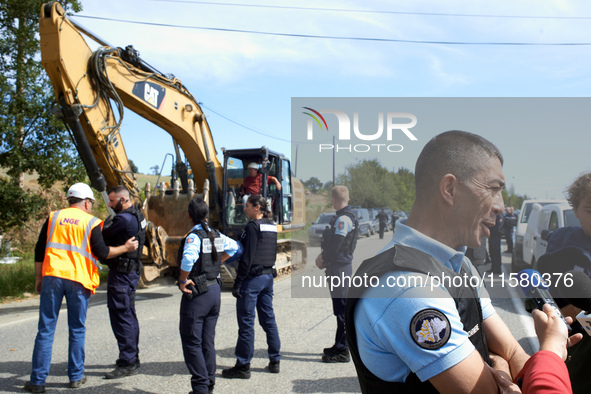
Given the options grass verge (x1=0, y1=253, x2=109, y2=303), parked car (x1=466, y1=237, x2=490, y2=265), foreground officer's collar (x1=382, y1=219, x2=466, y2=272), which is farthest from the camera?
grass verge (x1=0, y1=253, x2=109, y2=303)

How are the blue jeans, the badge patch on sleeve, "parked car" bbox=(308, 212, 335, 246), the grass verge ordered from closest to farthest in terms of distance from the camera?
the badge patch on sleeve
"parked car" bbox=(308, 212, 335, 246)
the blue jeans
the grass verge

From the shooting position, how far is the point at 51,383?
4879mm

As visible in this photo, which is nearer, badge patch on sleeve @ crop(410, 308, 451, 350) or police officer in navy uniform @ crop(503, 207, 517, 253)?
badge patch on sleeve @ crop(410, 308, 451, 350)

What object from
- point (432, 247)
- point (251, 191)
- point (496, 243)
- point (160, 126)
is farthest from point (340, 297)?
point (160, 126)

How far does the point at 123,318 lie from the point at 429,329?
14.8 feet

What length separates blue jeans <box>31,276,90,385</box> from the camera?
4656 millimetres

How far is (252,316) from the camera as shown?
517 centimetres

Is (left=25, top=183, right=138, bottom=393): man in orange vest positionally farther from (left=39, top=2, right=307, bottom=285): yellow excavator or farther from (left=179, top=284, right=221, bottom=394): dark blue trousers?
(left=39, top=2, right=307, bottom=285): yellow excavator

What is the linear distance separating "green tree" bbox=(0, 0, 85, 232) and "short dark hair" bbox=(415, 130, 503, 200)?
12.2m

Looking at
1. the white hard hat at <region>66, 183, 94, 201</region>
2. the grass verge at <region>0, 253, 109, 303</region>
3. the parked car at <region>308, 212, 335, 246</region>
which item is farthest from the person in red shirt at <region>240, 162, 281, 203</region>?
the parked car at <region>308, 212, 335, 246</region>

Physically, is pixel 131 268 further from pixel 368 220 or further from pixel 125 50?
pixel 125 50

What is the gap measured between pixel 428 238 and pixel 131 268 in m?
4.50

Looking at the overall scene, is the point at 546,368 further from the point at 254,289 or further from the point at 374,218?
the point at 254,289

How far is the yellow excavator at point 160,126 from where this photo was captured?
7.80 meters
